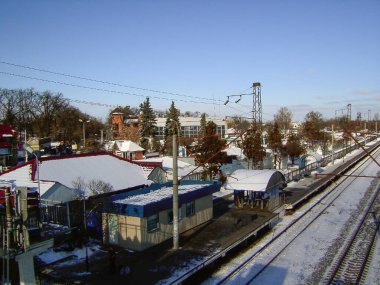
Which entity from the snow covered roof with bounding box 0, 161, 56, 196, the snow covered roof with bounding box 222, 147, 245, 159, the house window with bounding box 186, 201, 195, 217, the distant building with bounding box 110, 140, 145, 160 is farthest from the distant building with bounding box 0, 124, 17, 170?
the snow covered roof with bounding box 222, 147, 245, 159

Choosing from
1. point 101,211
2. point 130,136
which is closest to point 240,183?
point 101,211

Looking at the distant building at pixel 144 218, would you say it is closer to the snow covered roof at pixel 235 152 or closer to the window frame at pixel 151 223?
the window frame at pixel 151 223

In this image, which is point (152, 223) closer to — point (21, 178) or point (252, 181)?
point (252, 181)

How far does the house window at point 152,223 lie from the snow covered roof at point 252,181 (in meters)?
8.18

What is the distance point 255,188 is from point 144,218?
32.9 ft

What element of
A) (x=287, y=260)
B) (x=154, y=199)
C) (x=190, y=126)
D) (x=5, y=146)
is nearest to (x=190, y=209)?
(x=154, y=199)

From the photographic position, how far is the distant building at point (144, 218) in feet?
56.4

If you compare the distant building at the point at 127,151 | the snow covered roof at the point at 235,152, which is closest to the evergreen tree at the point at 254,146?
the snow covered roof at the point at 235,152

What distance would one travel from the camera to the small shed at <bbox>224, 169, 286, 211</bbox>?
80.9ft

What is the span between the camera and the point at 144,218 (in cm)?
1717

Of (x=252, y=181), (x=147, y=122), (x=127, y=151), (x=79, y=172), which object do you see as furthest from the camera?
(x=147, y=122)

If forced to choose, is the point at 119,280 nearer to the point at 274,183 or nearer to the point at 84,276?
the point at 84,276

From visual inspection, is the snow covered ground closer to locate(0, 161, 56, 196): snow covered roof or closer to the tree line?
locate(0, 161, 56, 196): snow covered roof

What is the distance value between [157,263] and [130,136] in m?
57.9
